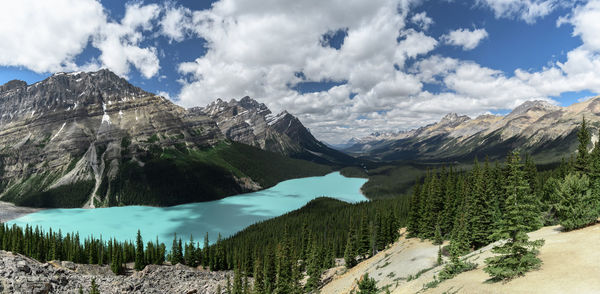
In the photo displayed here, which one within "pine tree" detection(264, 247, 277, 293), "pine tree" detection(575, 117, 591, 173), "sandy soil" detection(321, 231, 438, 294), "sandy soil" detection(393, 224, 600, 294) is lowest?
"pine tree" detection(264, 247, 277, 293)

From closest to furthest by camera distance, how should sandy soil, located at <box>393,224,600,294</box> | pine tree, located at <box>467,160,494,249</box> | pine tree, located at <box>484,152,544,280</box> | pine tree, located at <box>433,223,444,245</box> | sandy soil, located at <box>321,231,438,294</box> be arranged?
sandy soil, located at <box>393,224,600,294</box>, pine tree, located at <box>484,152,544,280</box>, sandy soil, located at <box>321,231,438,294</box>, pine tree, located at <box>467,160,494,249</box>, pine tree, located at <box>433,223,444,245</box>

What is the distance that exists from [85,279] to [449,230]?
89650mm

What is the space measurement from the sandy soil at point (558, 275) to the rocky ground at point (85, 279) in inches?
2650

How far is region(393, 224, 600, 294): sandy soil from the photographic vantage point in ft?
66.7

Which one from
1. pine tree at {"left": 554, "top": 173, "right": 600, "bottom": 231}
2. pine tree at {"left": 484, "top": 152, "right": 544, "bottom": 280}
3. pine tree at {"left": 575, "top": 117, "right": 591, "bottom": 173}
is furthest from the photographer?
pine tree at {"left": 575, "top": 117, "right": 591, "bottom": 173}

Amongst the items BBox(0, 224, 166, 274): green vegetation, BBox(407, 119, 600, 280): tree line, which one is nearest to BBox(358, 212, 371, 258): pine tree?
BBox(407, 119, 600, 280): tree line

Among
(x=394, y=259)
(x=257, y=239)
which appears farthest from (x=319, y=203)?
(x=394, y=259)

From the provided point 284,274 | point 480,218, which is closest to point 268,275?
point 284,274

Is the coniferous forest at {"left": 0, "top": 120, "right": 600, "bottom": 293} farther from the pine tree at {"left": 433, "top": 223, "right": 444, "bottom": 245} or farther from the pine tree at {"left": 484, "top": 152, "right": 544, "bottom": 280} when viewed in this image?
the pine tree at {"left": 433, "top": 223, "right": 444, "bottom": 245}

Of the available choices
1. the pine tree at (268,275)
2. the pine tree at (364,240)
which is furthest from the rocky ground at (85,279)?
the pine tree at (364,240)

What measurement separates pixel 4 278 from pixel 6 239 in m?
72.6

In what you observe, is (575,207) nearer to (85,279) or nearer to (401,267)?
(401,267)

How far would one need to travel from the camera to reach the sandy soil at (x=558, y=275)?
2033cm

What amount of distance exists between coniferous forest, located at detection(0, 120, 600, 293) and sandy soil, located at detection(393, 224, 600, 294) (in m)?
1.27
